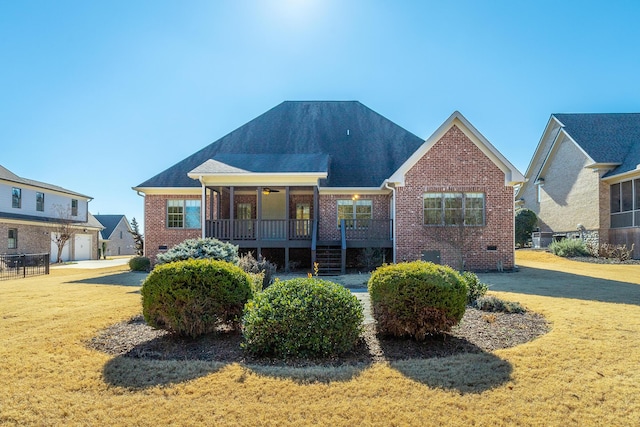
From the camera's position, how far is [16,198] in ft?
88.2

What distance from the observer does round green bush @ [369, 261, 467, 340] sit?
202 inches

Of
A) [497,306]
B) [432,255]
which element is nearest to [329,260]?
[432,255]

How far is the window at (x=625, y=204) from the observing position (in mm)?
18672

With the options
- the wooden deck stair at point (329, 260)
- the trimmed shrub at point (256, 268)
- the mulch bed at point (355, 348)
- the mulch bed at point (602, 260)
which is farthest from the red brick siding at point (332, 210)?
the mulch bed at point (602, 260)

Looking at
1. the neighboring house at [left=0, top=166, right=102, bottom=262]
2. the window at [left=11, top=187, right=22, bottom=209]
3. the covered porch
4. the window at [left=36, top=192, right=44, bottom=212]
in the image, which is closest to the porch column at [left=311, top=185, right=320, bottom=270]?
the covered porch

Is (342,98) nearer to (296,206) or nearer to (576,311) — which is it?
(296,206)

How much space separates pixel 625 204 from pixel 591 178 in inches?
86.8

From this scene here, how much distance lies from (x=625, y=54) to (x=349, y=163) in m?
12.0

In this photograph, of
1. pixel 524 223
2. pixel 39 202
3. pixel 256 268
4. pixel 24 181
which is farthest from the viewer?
pixel 39 202

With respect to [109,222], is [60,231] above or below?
below

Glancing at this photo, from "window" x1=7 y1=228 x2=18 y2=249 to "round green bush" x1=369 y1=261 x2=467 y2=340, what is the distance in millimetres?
30895

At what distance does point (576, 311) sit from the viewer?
6.89 metres

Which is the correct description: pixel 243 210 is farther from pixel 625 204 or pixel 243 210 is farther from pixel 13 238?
pixel 625 204

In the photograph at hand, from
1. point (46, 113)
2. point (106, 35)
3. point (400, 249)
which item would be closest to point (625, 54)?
point (400, 249)
